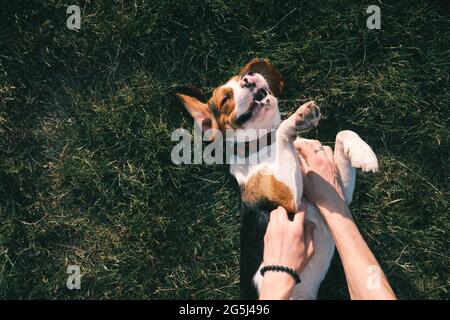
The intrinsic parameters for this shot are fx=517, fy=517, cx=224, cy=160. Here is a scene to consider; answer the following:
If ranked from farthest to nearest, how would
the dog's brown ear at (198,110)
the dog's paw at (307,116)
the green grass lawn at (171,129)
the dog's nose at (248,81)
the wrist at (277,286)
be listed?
the green grass lawn at (171,129) → the dog's brown ear at (198,110) → the dog's nose at (248,81) → the wrist at (277,286) → the dog's paw at (307,116)

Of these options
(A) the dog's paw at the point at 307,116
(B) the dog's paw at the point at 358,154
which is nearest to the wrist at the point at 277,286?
(B) the dog's paw at the point at 358,154

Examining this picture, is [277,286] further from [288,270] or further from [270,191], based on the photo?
[270,191]

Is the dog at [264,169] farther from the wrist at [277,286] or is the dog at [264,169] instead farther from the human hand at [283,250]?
the wrist at [277,286]

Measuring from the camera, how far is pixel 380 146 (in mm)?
4719

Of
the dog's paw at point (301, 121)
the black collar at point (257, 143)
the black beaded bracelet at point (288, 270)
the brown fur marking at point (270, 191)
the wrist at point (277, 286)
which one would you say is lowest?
the wrist at point (277, 286)

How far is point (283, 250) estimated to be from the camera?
3.62 m

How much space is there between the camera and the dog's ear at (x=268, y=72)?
13.7ft

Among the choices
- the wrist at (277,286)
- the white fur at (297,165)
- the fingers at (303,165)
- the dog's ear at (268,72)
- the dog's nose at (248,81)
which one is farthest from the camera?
the dog's ear at (268,72)

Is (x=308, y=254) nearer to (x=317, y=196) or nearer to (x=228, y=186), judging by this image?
(x=317, y=196)

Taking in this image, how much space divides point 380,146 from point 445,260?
1147 mm

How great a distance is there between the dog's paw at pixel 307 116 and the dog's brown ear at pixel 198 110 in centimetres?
89

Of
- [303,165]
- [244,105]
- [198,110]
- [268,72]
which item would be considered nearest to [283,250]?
[303,165]

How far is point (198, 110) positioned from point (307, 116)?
1.08 m

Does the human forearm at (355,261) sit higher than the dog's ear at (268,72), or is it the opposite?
Answer: the dog's ear at (268,72)
